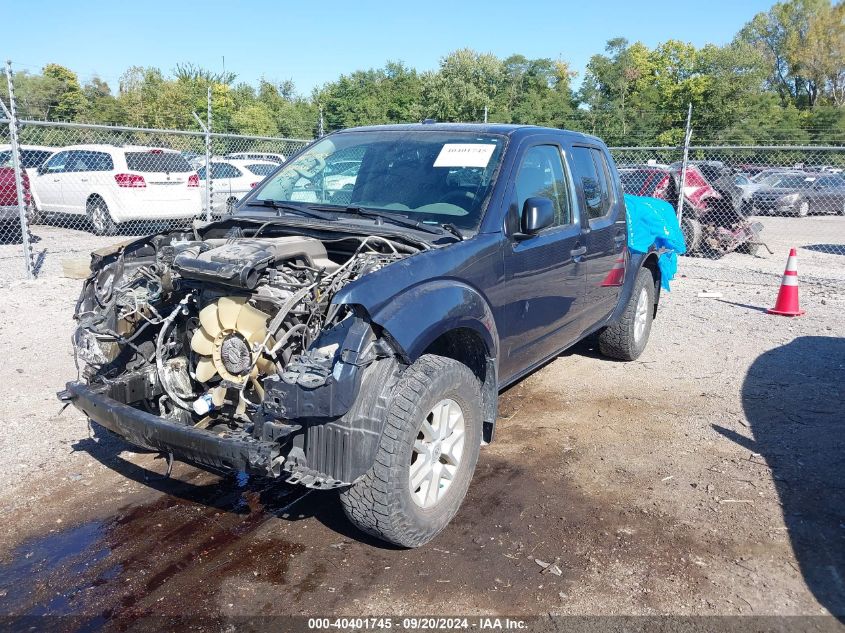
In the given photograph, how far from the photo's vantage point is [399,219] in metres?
4.05

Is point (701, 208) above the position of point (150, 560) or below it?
above

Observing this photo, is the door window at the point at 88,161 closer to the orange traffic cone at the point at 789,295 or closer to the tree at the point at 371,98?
the orange traffic cone at the point at 789,295

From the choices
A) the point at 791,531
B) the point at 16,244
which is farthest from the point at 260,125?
the point at 791,531

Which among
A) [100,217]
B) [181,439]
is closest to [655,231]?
[181,439]

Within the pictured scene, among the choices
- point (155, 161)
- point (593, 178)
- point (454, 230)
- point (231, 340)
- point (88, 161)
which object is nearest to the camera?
point (231, 340)

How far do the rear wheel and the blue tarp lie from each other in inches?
423

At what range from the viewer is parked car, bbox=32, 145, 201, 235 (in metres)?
13.6

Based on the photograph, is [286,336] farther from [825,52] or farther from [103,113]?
[825,52]

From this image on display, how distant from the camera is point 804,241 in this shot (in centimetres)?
1692

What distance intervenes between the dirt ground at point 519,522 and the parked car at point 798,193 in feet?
Answer: 62.2

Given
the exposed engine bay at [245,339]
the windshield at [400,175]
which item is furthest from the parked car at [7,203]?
the exposed engine bay at [245,339]

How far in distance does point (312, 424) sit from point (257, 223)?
5.53ft

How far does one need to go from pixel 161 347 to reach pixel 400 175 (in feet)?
5.76

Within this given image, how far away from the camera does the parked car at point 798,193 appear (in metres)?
22.7
